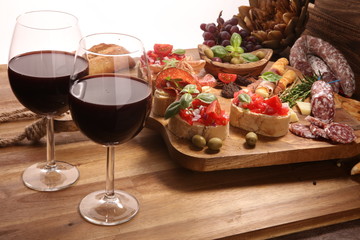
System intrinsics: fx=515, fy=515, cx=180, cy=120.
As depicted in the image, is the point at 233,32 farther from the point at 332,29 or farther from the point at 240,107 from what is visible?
the point at 240,107

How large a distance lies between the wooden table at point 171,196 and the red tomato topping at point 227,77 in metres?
0.49

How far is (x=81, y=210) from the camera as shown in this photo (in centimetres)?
134

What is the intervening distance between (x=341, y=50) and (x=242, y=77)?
52 cm

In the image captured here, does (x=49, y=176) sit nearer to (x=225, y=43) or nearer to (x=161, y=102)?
(x=161, y=102)

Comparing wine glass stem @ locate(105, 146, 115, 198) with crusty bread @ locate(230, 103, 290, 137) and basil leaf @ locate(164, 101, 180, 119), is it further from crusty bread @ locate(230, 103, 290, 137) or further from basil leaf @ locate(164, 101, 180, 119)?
crusty bread @ locate(230, 103, 290, 137)

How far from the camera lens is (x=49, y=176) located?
1468 mm

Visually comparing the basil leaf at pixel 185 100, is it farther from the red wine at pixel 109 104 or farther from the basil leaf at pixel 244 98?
the red wine at pixel 109 104

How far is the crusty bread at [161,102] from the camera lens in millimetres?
1783

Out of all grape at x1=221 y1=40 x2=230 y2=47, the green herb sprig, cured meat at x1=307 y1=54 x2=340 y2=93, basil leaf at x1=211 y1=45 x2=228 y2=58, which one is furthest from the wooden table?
grape at x1=221 y1=40 x2=230 y2=47

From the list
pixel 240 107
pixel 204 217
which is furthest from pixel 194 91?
pixel 204 217

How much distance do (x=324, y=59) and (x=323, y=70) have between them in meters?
0.07

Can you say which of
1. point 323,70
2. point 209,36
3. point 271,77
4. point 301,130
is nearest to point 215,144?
point 301,130

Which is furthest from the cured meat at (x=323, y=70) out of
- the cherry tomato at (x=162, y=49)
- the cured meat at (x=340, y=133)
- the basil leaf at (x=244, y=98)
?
the cherry tomato at (x=162, y=49)

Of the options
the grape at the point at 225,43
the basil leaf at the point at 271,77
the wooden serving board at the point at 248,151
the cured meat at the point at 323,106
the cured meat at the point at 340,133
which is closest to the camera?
the wooden serving board at the point at 248,151
